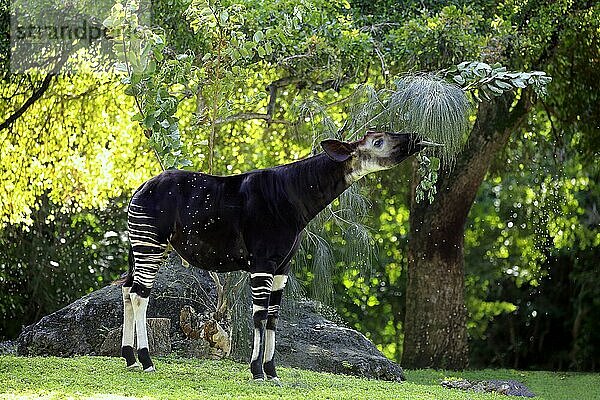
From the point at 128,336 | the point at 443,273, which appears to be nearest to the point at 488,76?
the point at 128,336

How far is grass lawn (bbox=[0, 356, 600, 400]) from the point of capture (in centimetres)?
514

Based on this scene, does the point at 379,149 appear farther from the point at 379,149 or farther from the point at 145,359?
the point at 145,359

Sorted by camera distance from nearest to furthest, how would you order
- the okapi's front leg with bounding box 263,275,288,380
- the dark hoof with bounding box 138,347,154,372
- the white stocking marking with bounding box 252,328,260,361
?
1. the white stocking marking with bounding box 252,328,260,361
2. the okapi's front leg with bounding box 263,275,288,380
3. the dark hoof with bounding box 138,347,154,372

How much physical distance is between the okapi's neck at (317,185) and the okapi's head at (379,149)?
90 mm

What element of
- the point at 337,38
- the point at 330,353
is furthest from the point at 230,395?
the point at 337,38

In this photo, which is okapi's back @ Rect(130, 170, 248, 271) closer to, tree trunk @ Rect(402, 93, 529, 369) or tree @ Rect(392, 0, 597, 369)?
tree @ Rect(392, 0, 597, 369)

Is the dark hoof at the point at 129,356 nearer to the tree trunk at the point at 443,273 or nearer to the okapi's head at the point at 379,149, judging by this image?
the okapi's head at the point at 379,149

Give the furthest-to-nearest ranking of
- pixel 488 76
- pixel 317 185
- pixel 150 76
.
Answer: pixel 488 76, pixel 150 76, pixel 317 185

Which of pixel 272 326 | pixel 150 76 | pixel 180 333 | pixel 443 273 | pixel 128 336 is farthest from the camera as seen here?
pixel 443 273

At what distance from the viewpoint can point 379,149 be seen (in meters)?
5.60

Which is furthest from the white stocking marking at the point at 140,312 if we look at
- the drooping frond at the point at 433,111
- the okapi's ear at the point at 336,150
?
the drooping frond at the point at 433,111

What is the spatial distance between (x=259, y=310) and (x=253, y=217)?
55 centimetres

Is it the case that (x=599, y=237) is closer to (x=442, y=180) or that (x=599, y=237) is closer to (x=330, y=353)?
(x=442, y=180)

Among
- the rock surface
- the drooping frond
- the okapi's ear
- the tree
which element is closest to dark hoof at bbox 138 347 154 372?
the rock surface
